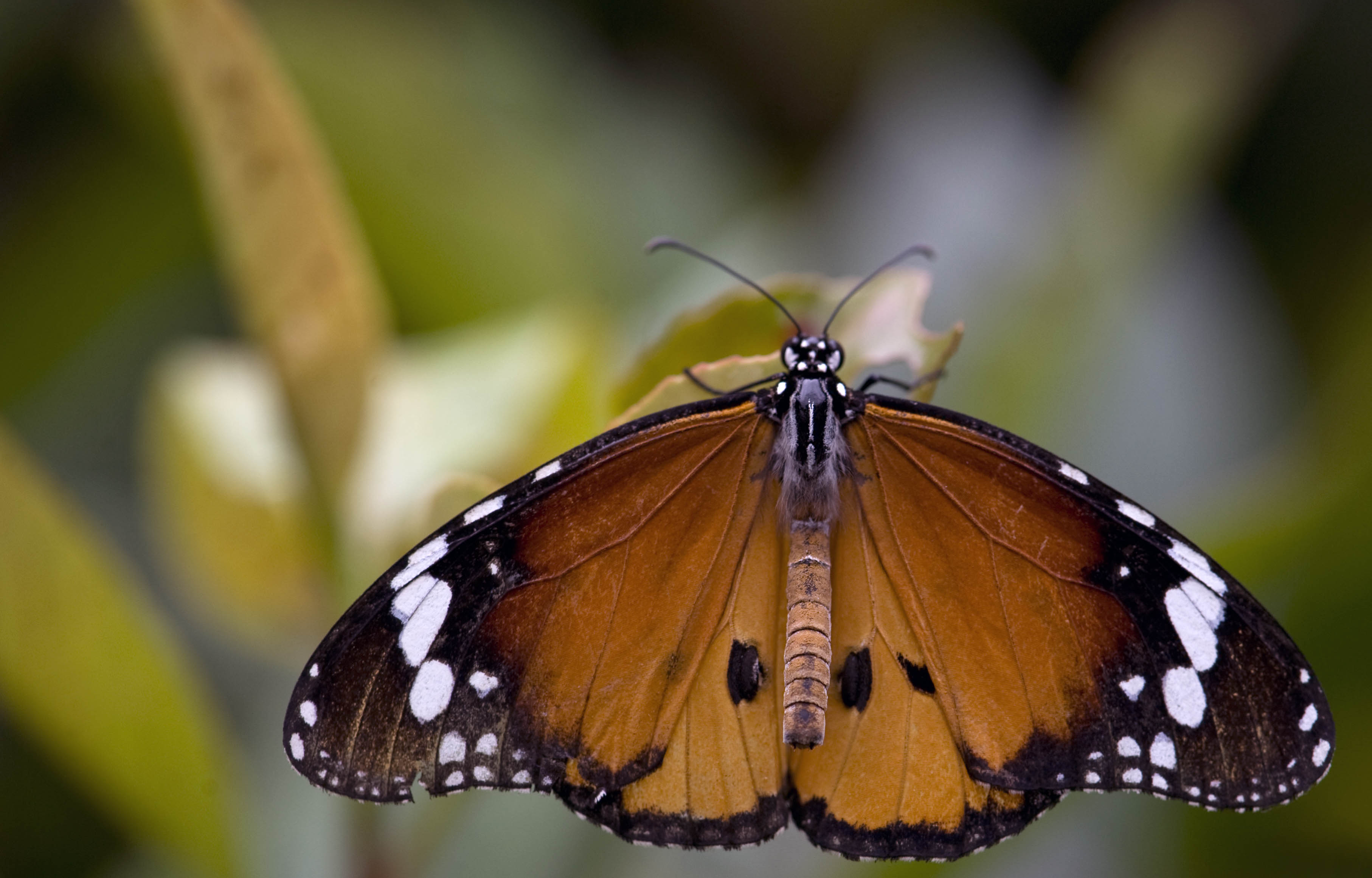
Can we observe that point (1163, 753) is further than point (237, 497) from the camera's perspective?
No

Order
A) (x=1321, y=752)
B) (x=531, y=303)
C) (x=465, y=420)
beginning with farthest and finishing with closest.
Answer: (x=531, y=303) → (x=465, y=420) → (x=1321, y=752)

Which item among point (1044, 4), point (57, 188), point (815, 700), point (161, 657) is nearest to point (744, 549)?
point (815, 700)

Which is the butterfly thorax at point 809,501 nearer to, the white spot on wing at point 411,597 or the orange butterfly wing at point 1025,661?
the orange butterfly wing at point 1025,661

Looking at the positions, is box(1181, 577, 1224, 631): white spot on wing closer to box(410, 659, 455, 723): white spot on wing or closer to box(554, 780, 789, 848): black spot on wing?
box(554, 780, 789, 848): black spot on wing

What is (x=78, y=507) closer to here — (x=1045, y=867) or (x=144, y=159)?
(x=144, y=159)

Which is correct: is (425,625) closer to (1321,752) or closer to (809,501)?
(809,501)

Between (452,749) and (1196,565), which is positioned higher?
(1196,565)

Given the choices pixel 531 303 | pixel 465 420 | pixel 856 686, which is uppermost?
pixel 531 303

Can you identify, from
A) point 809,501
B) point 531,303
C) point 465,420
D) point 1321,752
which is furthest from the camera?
point 531,303

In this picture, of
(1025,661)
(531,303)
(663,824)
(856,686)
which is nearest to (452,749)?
(663,824)
